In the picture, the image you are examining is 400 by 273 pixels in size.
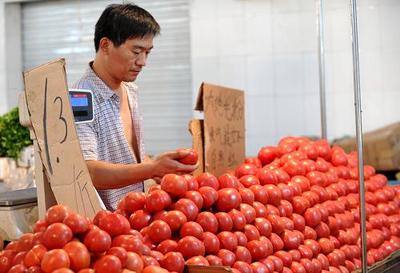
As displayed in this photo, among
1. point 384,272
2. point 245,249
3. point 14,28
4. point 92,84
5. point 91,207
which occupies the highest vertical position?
point 14,28

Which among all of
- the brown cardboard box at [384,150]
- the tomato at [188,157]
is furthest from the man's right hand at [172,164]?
the brown cardboard box at [384,150]

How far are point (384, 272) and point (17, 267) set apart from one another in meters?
1.49

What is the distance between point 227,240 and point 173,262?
247 millimetres

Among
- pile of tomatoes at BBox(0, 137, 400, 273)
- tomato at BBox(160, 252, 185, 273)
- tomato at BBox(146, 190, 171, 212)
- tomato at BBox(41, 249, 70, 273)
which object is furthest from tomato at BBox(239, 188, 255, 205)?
tomato at BBox(41, 249, 70, 273)

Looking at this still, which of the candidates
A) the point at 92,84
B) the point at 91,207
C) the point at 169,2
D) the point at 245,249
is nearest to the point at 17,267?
the point at 91,207

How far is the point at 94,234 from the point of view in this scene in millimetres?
1520

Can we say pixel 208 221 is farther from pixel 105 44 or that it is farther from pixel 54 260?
pixel 105 44

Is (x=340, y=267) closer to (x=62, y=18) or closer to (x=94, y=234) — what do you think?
(x=94, y=234)

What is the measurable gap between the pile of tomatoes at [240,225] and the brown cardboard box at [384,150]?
4.83 feet

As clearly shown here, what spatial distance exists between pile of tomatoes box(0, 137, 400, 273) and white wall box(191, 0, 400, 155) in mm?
2071

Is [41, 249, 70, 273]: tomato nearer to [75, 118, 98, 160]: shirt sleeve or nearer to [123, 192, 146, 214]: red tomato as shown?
[123, 192, 146, 214]: red tomato

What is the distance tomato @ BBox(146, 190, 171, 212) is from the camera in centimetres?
186

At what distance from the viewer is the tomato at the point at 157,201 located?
186 centimetres

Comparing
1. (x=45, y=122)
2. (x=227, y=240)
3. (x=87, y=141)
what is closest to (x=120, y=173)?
(x=87, y=141)
